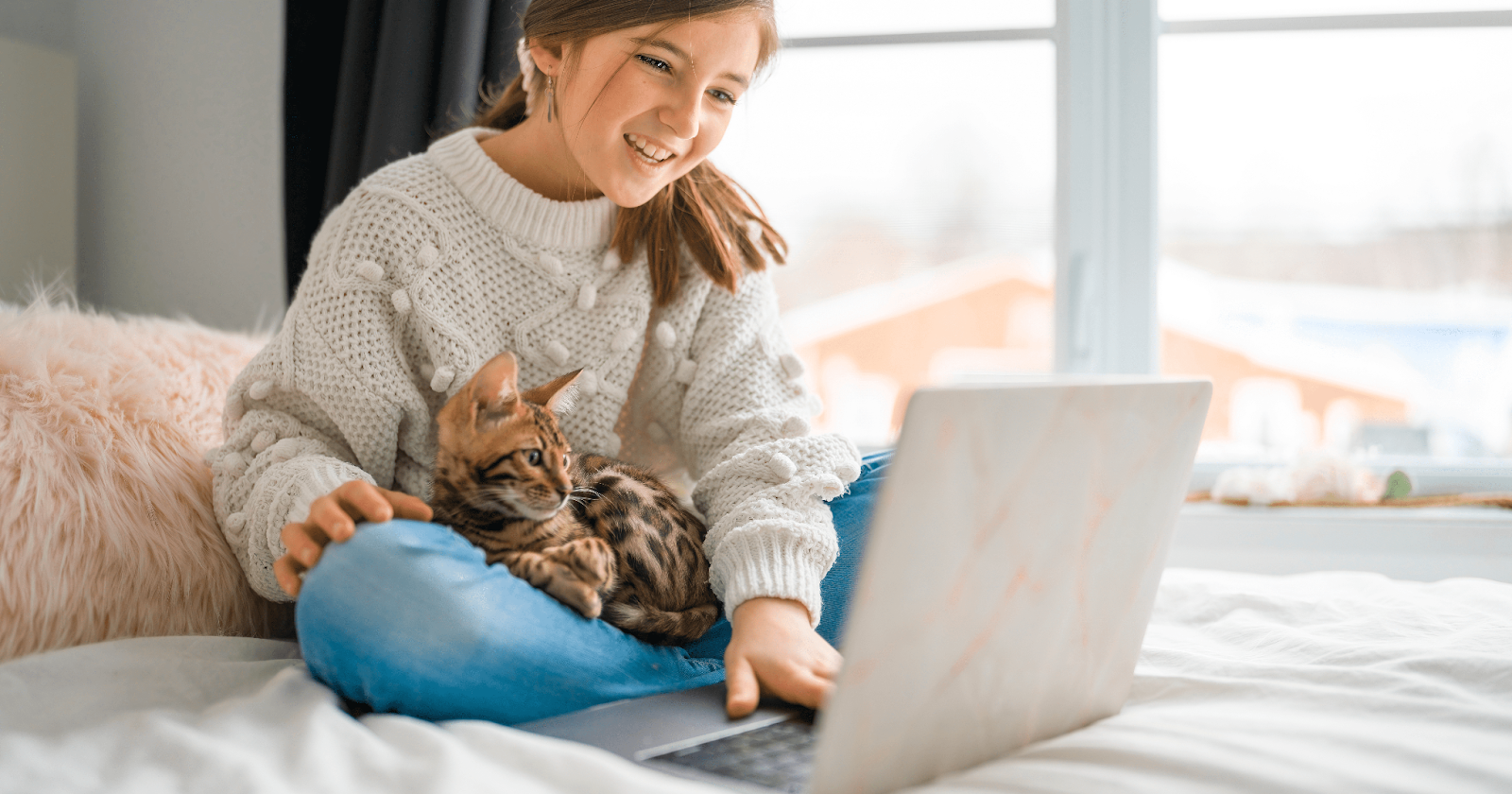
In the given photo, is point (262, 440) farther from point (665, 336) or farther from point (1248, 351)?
point (1248, 351)

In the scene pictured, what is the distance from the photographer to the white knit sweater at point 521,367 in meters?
0.96

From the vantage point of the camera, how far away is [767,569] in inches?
35.4

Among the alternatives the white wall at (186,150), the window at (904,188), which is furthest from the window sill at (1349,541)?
the white wall at (186,150)

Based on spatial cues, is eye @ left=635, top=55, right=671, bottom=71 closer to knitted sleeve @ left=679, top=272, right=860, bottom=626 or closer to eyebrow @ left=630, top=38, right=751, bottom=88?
eyebrow @ left=630, top=38, right=751, bottom=88

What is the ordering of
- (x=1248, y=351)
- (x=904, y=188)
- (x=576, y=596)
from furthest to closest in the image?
(x=904, y=188) < (x=1248, y=351) < (x=576, y=596)

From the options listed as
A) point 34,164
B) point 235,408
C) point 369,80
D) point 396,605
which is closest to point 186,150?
point 34,164

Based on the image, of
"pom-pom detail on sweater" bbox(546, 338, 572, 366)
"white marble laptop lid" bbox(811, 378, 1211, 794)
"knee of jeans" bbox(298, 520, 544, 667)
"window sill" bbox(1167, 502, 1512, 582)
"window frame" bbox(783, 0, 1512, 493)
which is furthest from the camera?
"window frame" bbox(783, 0, 1512, 493)

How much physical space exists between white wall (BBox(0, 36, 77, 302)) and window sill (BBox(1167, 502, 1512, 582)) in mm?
2185

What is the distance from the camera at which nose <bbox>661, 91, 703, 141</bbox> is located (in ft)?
3.29

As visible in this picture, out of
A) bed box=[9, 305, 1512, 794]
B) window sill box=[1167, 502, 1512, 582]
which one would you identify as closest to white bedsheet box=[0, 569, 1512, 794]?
bed box=[9, 305, 1512, 794]

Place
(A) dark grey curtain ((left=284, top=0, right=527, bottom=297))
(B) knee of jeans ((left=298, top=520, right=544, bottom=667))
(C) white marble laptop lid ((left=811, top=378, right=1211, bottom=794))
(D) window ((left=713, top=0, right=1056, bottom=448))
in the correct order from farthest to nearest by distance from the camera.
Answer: (D) window ((left=713, top=0, right=1056, bottom=448)) < (A) dark grey curtain ((left=284, top=0, right=527, bottom=297)) < (B) knee of jeans ((left=298, top=520, right=544, bottom=667)) < (C) white marble laptop lid ((left=811, top=378, right=1211, bottom=794))

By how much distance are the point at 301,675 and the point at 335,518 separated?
17 centimetres

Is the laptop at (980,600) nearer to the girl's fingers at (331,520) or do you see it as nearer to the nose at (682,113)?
the girl's fingers at (331,520)

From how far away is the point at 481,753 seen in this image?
663mm
